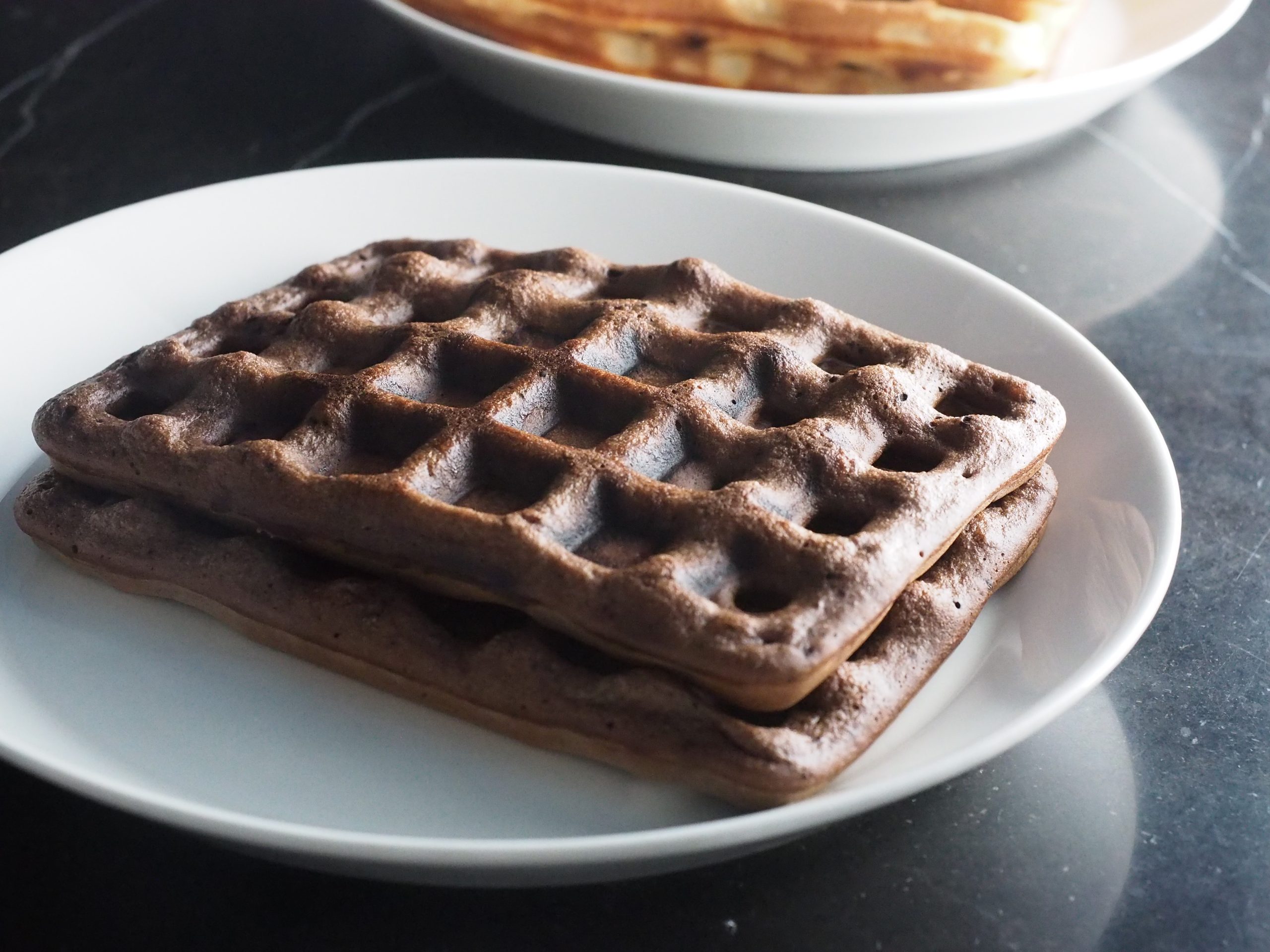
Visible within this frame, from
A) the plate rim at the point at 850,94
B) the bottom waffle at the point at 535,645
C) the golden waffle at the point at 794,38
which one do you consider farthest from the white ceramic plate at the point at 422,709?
the golden waffle at the point at 794,38

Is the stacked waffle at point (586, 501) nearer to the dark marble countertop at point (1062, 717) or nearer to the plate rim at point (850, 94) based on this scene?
the dark marble countertop at point (1062, 717)

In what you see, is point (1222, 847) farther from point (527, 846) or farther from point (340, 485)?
point (340, 485)

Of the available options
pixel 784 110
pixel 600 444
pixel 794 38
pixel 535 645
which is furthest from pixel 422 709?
pixel 794 38

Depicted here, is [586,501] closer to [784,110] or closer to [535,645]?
[535,645]

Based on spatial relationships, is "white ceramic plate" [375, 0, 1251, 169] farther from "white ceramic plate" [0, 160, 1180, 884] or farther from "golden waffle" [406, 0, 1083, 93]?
"white ceramic plate" [0, 160, 1180, 884]

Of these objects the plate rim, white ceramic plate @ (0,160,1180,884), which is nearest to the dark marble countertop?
white ceramic plate @ (0,160,1180,884)

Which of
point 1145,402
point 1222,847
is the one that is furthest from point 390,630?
point 1145,402
